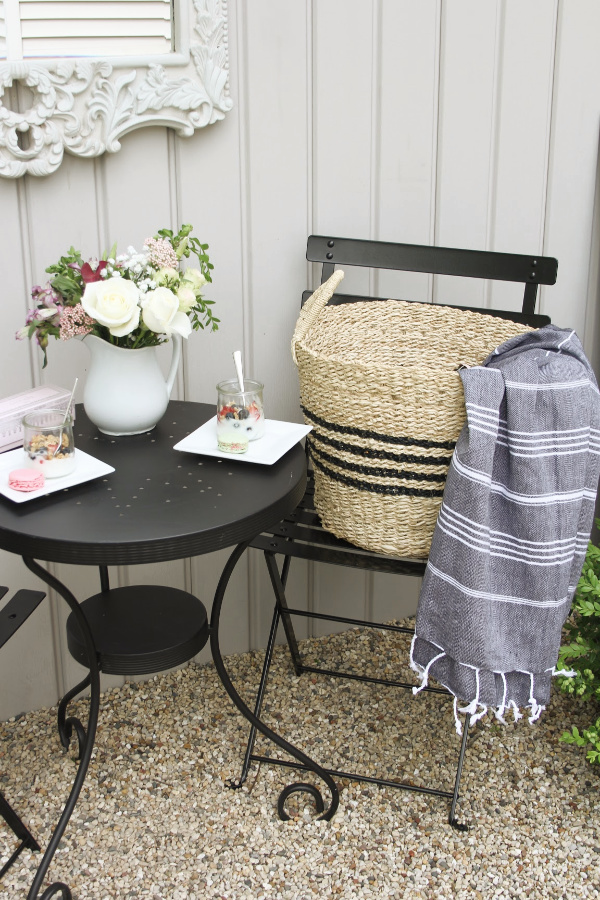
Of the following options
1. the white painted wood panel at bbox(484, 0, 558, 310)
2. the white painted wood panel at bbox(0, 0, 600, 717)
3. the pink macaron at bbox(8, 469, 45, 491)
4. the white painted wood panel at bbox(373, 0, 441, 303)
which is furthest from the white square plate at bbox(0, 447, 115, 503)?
the white painted wood panel at bbox(484, 0, 558, 310)

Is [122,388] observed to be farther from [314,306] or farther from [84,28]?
[84,28]

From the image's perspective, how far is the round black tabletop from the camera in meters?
1.51

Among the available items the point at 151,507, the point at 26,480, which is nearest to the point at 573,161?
the point at 151,507

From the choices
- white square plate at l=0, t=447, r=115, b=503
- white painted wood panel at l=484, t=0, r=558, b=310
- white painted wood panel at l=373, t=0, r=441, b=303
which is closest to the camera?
white square plate at l=0, t=447, r=115, b=503

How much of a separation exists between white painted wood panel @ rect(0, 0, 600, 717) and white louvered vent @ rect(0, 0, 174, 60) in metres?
0.19

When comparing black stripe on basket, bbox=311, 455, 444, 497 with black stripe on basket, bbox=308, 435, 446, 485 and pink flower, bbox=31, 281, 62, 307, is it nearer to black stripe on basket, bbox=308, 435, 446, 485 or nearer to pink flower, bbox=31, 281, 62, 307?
black stripe on basket, bbox=308, 435, 446, 485

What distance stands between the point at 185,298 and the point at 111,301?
0.17 m

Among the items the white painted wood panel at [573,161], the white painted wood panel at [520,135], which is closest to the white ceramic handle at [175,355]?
the white painted wood panel at [520,135]

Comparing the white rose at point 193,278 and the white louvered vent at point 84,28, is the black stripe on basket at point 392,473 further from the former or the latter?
the white louvered vent at point 84,28

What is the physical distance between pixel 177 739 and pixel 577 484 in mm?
1256

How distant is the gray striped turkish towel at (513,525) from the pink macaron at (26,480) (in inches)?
32.9

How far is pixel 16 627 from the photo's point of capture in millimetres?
1703

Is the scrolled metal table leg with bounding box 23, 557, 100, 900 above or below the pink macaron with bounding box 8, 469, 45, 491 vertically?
below

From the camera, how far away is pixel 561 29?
2.47 metres
